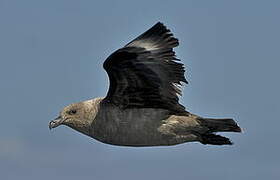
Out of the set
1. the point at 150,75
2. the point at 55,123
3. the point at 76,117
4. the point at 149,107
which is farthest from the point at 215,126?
the point at 55,123

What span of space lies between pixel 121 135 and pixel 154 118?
58 cm

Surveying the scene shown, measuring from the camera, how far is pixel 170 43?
1411cm

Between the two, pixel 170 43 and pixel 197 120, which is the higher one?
pixel 170 43

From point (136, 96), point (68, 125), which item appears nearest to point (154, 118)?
point (136, 96)

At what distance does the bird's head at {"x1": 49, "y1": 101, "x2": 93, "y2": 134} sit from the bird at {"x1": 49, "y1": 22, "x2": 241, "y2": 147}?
2 centimetres

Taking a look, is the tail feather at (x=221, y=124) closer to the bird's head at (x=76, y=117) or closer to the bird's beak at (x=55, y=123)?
the bird's head at (x=76, y=117)

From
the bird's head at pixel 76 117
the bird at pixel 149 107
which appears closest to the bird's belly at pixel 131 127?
the bird at pixel 149 107

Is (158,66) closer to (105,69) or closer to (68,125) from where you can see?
(105,69)

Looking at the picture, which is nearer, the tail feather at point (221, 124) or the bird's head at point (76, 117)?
the tail feather at point (221, 124)

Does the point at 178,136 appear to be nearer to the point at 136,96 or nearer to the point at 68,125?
the point at 136,96

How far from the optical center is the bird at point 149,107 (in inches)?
547

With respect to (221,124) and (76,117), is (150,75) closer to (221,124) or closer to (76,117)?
(221,124)

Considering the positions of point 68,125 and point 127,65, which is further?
point 68,125

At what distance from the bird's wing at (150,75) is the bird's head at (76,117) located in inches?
18.5
